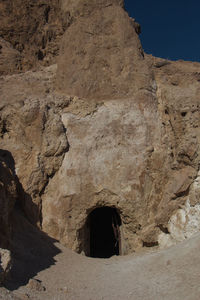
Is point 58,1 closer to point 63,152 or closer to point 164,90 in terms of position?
point 164,90

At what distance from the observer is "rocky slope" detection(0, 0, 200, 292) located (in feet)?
29.6

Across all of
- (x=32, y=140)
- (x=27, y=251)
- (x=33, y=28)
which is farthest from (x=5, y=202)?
(x=33, y=28)

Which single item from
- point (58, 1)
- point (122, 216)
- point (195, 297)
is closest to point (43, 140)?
point (122, 216)

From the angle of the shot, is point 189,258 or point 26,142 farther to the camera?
point 26,142

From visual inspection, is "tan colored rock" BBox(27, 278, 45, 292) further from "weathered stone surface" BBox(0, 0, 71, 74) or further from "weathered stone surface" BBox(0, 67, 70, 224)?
"weathered stone surface" BBox(0, 0, 71, 74)

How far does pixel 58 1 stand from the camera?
14.4 m

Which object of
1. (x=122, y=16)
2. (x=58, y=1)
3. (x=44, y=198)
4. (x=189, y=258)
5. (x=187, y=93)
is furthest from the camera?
(x=58, y=1)

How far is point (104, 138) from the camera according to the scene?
9.86 m

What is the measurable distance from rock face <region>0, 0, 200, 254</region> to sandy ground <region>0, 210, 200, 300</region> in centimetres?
172

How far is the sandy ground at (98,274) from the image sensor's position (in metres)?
4.80

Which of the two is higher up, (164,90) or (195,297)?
(164,90)

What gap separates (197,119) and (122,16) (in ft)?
15.9

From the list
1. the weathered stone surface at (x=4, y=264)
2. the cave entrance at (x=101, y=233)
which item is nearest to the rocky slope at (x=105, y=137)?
the cave entrance at (x=101, y=233)

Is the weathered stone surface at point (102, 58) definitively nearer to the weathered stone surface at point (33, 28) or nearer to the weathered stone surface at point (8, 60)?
the weathered stone surface at point (8, 60)
